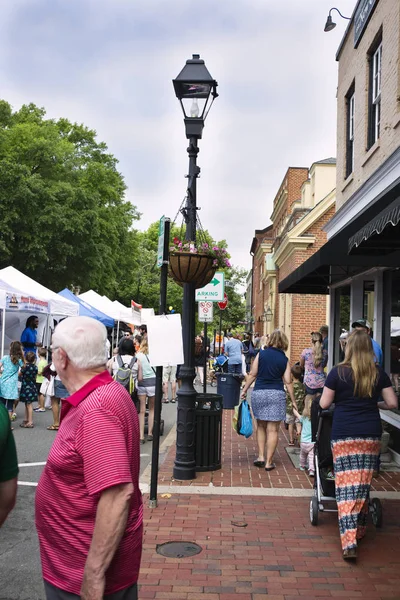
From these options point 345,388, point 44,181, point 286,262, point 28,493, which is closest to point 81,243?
point 44,181

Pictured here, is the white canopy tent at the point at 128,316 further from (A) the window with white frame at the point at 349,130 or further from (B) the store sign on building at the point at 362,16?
(B) the store sign on building at the point at 362,16

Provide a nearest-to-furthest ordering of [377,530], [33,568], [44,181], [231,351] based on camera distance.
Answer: [33,568]
[377,530]
[231,351]
[44,181]

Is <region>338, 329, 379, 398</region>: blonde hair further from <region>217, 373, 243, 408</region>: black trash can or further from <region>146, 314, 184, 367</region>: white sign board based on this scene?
<region>217, 373, 243, 408</region>: black trash can

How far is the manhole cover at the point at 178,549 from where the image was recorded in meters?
5.04

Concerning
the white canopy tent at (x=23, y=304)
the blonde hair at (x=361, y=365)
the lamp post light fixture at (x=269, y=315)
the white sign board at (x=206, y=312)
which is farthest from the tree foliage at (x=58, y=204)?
the blonde hair at (x=361, y=365)

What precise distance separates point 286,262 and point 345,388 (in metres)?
21.1

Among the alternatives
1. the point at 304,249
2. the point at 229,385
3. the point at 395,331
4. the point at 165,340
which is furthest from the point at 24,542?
the point at 304,249

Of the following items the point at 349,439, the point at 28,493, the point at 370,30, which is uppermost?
the point at 370,30

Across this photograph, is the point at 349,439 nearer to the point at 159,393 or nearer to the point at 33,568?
the point at 159,393

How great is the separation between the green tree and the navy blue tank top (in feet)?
77.6

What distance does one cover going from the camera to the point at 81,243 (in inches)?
1282

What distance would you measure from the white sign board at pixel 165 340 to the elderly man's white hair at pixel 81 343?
3713 mm

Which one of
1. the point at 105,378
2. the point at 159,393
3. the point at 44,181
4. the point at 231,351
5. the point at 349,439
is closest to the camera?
the point at 105,378

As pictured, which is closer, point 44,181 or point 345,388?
point 345,388
